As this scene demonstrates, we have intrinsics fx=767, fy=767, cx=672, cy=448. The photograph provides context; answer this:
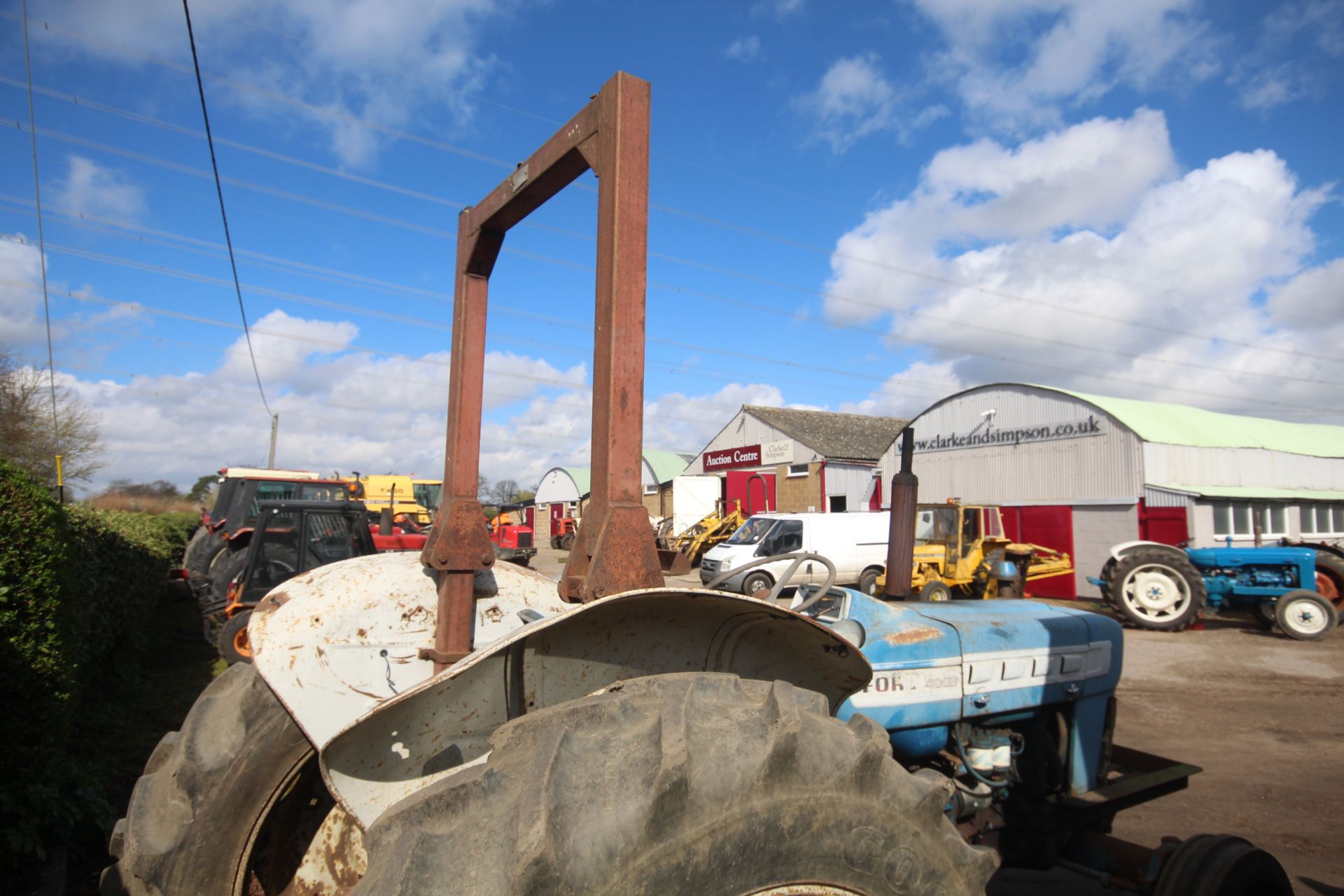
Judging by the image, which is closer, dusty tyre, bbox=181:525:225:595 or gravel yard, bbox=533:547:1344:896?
gravel yard, bbox=533:547:1344:896

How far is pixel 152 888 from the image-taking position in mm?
1978

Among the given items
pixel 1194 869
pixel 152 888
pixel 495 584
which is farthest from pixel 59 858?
pixel 1194 869

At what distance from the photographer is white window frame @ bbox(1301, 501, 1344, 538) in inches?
757

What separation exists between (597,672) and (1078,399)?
2010cm

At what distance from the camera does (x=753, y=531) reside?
19.0 metres

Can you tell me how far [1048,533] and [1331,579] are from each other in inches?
251

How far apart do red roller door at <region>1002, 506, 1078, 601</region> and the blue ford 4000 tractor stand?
55.2 ft

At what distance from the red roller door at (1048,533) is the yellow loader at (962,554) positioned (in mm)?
2258

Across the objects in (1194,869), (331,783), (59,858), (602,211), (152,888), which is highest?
(602,211)

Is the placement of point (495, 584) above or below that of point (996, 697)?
above

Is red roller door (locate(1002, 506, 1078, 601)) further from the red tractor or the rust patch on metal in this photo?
the rust patch on metal

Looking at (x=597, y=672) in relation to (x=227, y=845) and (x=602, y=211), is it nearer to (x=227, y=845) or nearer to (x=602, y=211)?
(x=602, y=211)

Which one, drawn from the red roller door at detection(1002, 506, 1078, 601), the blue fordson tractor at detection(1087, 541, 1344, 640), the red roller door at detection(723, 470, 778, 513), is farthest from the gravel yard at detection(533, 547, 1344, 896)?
the red roller door at detection(723, 470, 778, 513)

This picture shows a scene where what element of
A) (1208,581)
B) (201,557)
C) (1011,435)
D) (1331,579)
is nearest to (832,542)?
(1011,435)
